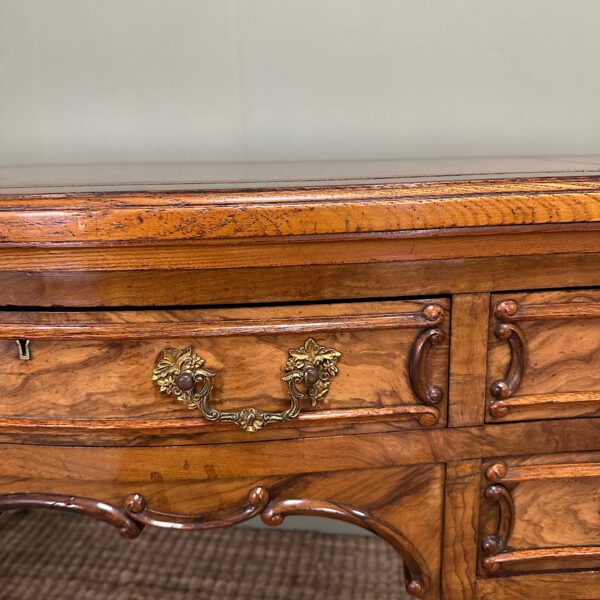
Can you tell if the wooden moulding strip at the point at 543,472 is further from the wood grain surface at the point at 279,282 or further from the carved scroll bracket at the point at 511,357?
the wood grain surface at the point at 279,282

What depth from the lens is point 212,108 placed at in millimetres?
956

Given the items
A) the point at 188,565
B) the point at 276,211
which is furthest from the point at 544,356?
the point at 188,565

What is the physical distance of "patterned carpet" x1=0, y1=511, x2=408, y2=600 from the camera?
1.00m

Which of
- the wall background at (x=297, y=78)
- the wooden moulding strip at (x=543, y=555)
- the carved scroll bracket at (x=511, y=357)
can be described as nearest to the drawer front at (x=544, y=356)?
the carved scroll bracket at (x=511, y=357)

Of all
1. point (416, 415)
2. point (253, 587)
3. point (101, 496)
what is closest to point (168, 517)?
point (101, 496)

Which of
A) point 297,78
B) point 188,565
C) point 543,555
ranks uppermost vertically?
point 297,78

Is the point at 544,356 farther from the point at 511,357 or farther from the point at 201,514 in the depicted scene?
the point at 201,514

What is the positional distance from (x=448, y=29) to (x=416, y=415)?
0.66m

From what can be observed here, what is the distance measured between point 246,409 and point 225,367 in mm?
38

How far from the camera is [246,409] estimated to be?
1.64ft

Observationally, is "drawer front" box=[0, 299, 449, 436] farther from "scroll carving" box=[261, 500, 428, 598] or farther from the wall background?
the wall background

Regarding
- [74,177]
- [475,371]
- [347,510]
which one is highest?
[74,177]

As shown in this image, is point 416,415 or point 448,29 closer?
point 416,415

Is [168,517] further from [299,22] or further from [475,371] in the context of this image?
[299,22]
